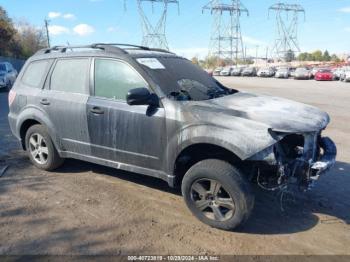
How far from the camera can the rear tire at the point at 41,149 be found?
5633 mm

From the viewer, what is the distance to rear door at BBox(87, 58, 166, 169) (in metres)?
4.43

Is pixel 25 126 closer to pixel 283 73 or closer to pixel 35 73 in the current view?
pixel 35 73

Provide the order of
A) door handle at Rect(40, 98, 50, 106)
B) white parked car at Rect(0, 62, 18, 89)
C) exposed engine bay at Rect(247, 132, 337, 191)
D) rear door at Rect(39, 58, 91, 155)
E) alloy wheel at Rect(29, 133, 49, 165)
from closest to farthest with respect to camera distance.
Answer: exposed engine bay at Rect(247, 132, 337, 191) → rear door at Rect(39, 58, 91, 155) → door handle at Rect(40, 98, 50, 106) → alloy wheel at Rect(29, 133, 49, 165) → white parked car at Rect(0, 62, 18, 89)

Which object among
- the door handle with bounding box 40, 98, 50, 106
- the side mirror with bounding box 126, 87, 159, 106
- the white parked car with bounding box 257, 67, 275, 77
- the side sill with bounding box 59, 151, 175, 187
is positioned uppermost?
the side mirror with bounding box 126, 87, 159, 106

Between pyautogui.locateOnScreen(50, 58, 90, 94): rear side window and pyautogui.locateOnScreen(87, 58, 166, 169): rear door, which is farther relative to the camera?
pyautogui.locateOnScreen(50, 58, 90, 94): rear side window

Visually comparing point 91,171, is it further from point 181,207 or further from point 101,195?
point 181,207

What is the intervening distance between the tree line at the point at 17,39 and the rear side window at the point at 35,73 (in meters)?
39.3

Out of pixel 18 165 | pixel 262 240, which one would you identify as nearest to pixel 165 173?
pixel 262 240

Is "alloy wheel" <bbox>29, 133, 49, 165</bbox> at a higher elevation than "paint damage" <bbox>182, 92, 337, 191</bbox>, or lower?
lower

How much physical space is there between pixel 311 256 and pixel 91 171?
3.54 meters

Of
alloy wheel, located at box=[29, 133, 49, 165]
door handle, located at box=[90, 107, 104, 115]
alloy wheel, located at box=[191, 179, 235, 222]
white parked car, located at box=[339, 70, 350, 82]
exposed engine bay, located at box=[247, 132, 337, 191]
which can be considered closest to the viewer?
exposed engine bay, located at box=[247, 132, 337, 191]

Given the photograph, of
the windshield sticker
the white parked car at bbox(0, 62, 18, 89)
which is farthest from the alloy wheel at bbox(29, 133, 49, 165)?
the white parked car at bbox(0, 62, 18, 89)

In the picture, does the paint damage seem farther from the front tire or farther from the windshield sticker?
the windshield sticker

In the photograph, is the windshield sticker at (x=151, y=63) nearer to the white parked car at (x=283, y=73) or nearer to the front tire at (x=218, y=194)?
the front tire at (x=218, y=194)
